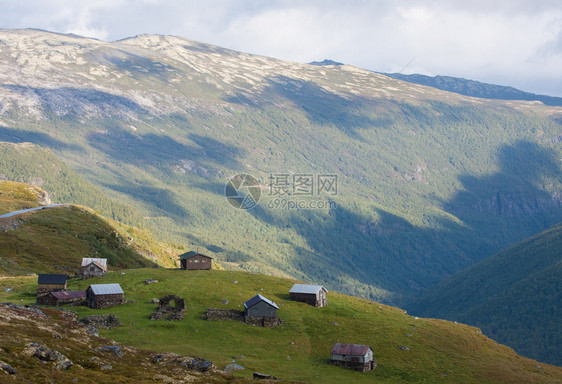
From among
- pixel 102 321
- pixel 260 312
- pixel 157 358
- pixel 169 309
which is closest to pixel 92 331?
pixel 102 321

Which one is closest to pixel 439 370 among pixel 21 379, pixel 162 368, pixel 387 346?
pixel 387 346

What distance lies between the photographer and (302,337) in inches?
3851

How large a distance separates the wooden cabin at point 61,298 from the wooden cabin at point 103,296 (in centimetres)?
Answer: 182

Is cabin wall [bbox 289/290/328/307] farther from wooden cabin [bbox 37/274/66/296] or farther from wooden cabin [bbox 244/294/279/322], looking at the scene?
wooden cabin [bbox 37/274/66/296]

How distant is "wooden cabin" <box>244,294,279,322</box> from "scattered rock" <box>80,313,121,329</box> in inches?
934

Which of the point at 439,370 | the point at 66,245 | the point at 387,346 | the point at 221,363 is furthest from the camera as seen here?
the point at 66,245

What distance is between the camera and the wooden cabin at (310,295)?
118m

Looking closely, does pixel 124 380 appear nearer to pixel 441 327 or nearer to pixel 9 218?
pixel 441 327

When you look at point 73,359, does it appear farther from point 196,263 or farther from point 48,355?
point 196,263

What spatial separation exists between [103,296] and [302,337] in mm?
37839

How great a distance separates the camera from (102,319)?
8844 centimetres

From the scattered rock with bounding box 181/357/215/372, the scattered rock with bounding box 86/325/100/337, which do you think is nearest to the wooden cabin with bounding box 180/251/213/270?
the scattered rock with bounding box 86/325/100/337

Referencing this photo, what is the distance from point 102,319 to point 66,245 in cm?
8912

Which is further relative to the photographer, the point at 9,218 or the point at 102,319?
the point at 9,218
